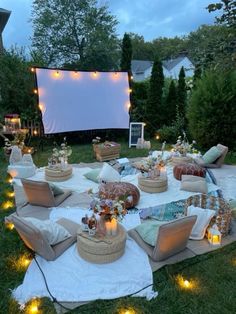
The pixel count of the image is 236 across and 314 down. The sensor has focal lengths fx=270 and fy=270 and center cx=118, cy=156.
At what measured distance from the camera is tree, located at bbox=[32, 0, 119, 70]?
2421 cm

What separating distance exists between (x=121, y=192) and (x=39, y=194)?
1.50 metres

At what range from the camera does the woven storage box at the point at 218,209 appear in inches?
165

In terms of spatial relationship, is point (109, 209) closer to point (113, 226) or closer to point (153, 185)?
point (113, 226)

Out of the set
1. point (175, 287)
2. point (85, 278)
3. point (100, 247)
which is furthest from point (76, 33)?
point (175, 287)

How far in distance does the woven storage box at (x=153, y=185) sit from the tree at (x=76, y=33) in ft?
66.2

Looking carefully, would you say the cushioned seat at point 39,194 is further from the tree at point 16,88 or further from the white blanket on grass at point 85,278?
the tree at point 16,88

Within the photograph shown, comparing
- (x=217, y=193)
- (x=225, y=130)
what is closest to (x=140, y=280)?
(x=217, y=193)

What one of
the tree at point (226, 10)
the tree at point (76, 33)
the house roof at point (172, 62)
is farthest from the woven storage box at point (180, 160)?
the house roof at point (172, 62)

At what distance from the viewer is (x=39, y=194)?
4918mm

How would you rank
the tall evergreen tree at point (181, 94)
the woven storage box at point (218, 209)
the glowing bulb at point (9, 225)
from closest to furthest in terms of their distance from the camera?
the woven storage box at point (218, 209) → the glowing bulb at point (9, 225) → the tall evergreen tree at point (181, 94)

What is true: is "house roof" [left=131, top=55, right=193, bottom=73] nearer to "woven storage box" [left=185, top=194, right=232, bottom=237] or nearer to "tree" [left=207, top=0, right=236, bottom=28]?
"woven storage box" [left=185, top=194, right=232, bottom=237]

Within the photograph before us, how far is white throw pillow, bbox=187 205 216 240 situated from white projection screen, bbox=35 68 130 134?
21.9 ft

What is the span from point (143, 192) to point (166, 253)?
2.43 m

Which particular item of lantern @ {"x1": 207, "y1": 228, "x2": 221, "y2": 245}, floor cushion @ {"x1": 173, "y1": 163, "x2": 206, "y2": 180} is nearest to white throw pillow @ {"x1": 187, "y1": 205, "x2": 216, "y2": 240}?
lantern @ {"x1": 207, "y1": 228, "x2": 221, "y2": 245}
